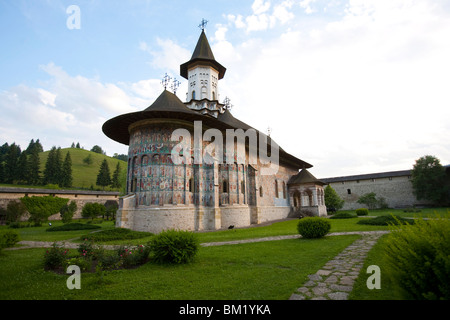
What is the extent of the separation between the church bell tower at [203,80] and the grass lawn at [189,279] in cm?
1909

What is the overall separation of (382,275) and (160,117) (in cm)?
1414

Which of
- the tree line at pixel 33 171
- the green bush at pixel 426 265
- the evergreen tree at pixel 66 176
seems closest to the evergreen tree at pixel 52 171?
the tree line at pixel 33 171

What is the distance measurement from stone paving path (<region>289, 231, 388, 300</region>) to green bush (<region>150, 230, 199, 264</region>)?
3.28m

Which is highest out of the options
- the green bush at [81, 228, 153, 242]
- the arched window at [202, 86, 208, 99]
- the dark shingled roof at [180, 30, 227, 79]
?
the dark shingled roof at [180, 30, 227, 79]

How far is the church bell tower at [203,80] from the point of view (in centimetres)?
2409

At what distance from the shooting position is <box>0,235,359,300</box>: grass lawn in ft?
13.3

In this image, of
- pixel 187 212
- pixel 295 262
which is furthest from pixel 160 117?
pixel 295 262

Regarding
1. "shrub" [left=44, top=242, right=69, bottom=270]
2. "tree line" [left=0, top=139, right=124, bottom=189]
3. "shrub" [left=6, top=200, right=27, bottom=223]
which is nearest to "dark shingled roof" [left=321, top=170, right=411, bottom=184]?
"shrub" [left=44, top=242, right=69, bottom=270]

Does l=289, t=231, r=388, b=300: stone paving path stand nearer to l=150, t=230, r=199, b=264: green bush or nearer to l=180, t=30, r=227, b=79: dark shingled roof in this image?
l=150, t=230, r=199, b=264: green bush

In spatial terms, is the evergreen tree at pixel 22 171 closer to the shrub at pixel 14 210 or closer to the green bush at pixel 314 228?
the shrub at pixel 14 210

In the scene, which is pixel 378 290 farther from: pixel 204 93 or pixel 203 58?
pixel 203 58

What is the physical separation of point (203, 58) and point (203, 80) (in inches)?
87.4

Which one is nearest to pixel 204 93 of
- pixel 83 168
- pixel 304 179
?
pixel 304 179

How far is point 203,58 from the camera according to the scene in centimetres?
2430
